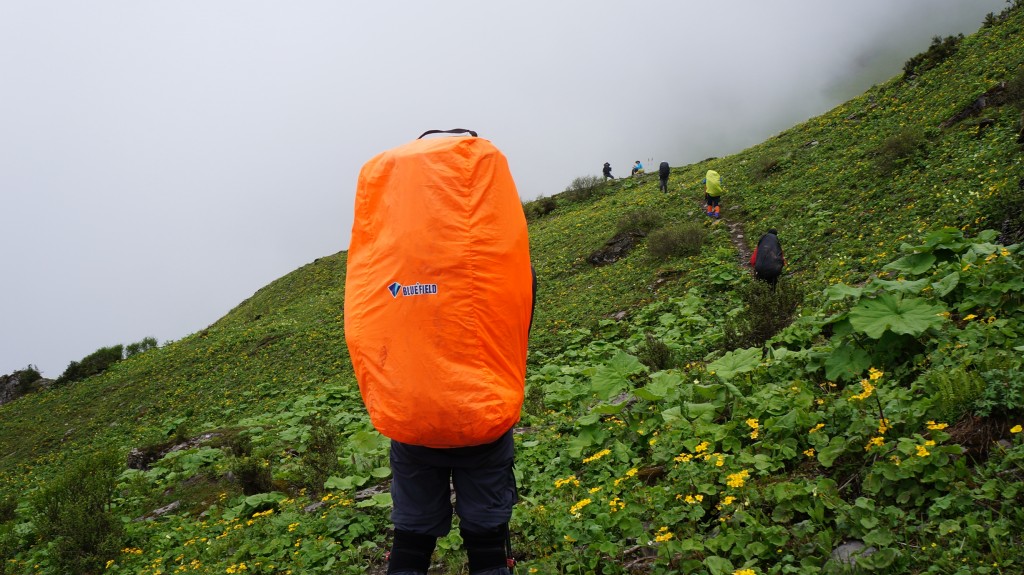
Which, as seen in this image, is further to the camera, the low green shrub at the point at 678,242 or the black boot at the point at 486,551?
the low green shrub at the point at 678,242

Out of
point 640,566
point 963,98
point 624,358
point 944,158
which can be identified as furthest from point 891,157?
point 640,566

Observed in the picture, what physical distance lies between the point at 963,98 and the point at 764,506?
58.4 feet

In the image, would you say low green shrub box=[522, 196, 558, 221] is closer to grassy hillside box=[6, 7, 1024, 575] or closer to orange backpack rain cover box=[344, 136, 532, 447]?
grassy hillside box=[6, 7, 1024, 575]

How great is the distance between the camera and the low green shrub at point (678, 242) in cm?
1541

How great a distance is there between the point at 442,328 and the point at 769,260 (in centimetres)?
893

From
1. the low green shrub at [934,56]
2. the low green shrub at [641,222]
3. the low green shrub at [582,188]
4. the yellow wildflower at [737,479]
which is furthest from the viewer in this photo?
the low green shrub at [582,188]

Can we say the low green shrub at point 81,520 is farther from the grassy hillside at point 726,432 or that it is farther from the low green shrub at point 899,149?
the low green shrub at point 899,149

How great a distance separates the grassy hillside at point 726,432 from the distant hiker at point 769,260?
0.74 metres

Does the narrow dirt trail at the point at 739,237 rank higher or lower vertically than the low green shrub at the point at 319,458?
higher

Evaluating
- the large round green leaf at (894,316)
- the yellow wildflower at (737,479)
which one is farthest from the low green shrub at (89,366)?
the large round green leaf at (894,316)

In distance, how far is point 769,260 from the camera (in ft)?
31.7

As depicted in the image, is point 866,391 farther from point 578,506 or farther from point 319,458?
point 319,458

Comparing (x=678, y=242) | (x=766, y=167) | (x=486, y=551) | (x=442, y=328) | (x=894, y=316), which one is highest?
(x=766, y=167)

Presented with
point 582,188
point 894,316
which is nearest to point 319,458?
point 894,316
